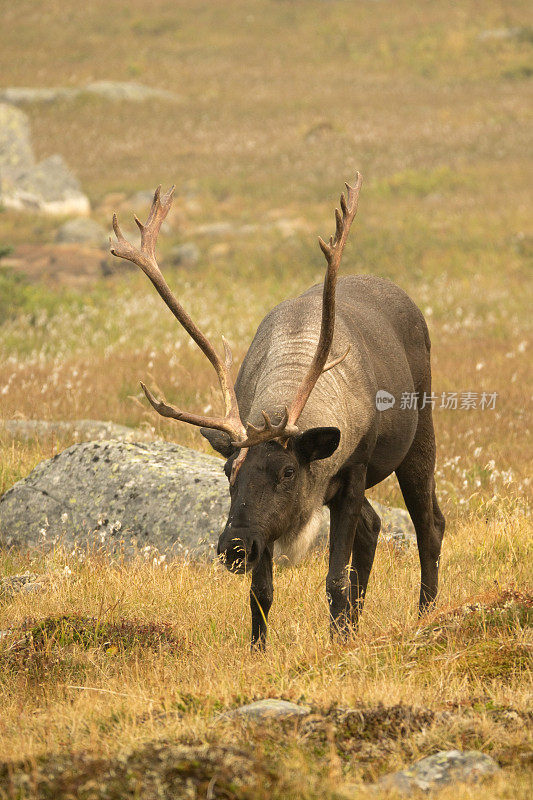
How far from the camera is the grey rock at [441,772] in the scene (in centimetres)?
338

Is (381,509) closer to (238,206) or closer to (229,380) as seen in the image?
(229,380)

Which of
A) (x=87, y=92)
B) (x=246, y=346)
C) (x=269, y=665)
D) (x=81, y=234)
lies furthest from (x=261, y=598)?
(x=87, y=92)

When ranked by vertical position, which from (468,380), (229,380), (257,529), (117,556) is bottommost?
(468,380)

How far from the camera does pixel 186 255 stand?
82.1 ft

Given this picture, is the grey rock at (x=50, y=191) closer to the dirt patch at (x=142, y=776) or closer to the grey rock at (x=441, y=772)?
the dirt patch at (x=142, y=776)

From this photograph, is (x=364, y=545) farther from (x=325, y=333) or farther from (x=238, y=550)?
(x=238, y=550)

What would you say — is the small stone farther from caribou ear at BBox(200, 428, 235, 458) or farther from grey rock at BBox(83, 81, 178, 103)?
grey rock at BBox(83, 81, 178, 103)

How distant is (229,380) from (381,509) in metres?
3.47

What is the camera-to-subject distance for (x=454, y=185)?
30.6 m

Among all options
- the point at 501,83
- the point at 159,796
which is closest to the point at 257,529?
the point at 159,796

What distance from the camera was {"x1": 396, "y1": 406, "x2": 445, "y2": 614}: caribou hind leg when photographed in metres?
6.89

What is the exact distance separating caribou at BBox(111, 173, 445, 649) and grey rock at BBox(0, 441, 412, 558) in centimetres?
143

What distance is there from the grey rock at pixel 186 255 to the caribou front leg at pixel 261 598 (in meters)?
19.6

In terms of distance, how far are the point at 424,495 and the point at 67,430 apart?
449 centimetres
